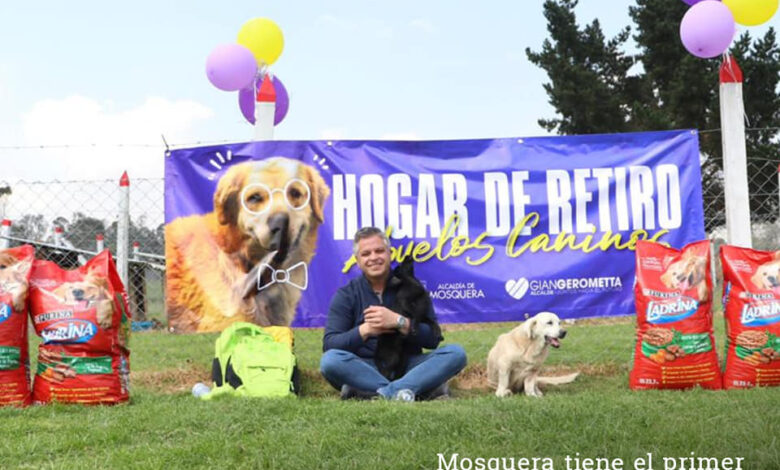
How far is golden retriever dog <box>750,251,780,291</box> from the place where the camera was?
386 cm

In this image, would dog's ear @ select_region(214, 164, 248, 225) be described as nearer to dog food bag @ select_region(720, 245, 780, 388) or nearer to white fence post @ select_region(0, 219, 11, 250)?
white fence post @ select_region(0, 219, 11, 250)

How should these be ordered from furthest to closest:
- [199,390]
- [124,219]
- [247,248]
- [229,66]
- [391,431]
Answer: [124,219], [229,66], [247,248], [199,390], [391,431]

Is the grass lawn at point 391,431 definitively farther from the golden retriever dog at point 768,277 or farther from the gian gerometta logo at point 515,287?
the gian gerometta logo at point 515,287

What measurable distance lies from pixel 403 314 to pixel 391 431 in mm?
1117

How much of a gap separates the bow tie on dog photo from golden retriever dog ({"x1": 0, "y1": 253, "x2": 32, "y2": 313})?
1.36 m

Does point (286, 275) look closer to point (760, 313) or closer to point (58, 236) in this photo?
point (760, 313)

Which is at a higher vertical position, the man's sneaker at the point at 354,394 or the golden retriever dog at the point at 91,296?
the golden retriever dog at the point at 91,296

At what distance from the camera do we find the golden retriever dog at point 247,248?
14.9ft

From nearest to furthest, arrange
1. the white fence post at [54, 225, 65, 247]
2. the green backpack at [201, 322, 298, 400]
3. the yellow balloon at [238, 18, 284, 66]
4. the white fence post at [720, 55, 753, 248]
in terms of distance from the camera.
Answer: the green backpack at [201, 322, 298, 400]
the white fence post at [720, 55, 753, 248]
the yellow balloon at [238, 18, 284, 66]
the white fence post at [54, 225, 65, 247]

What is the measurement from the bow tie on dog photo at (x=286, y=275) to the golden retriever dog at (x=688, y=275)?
7.05 ft

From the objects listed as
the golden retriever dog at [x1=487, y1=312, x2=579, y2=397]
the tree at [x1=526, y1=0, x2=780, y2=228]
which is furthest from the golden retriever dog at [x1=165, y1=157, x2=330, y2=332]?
the tree at [x1=526, y1=0, x2=780, y2=228]

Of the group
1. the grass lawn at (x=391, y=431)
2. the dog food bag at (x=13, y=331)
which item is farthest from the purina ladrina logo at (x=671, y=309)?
the dog food bag at (x=13, y=331)

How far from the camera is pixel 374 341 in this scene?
3926 mm

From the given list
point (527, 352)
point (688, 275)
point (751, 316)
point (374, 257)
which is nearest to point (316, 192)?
point (374, 257)
